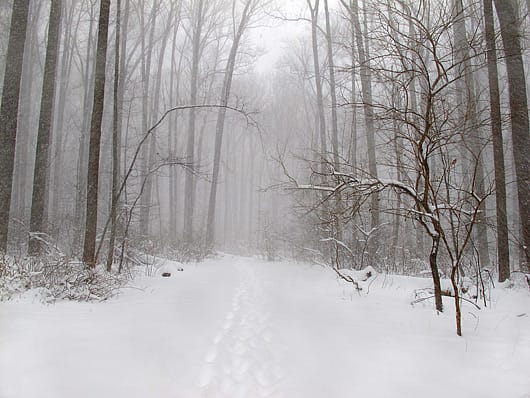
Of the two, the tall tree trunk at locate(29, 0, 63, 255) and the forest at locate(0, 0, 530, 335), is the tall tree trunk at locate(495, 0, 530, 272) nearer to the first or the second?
the forest at locate(0, 0, 530, 335)

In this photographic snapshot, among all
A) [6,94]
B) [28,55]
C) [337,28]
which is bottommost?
[6,94]

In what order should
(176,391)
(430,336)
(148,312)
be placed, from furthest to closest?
(148,312) → (430,336) → (176,391)

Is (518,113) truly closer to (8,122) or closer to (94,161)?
(94,161)

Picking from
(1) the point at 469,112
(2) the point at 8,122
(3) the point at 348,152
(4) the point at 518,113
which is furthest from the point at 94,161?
(4) the point at 518,113

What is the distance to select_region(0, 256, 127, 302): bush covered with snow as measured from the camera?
4863 millimetres

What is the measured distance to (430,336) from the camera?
366cm

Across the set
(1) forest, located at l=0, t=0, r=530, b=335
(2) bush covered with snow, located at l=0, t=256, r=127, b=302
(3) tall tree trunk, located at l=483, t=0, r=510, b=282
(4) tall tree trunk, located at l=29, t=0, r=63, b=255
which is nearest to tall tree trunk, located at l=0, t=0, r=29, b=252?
(1) forest, located at l=0, t=0, r=530, b=335

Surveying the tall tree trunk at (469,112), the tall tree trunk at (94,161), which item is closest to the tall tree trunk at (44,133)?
the tall tree trunk at (94,161)

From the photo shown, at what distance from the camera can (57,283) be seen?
5148mm

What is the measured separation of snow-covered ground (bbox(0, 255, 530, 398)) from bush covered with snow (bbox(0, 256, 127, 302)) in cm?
29

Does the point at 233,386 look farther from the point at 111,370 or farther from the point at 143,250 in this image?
the point at 143,250

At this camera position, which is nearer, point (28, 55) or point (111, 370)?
point (111, 370)

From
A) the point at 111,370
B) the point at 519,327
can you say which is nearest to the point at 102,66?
the point at 111,370

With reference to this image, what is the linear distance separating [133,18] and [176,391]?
2046cm
